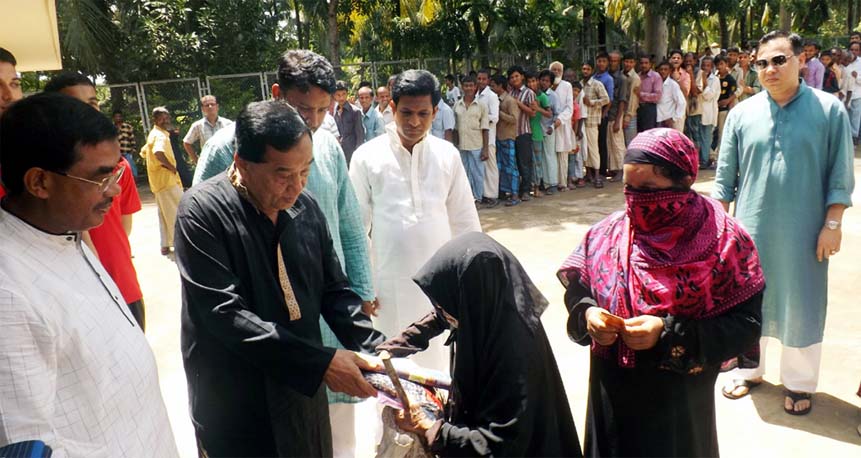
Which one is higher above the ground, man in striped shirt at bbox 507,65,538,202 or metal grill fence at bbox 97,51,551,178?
metal grill fence at bbox 97,51,551,178

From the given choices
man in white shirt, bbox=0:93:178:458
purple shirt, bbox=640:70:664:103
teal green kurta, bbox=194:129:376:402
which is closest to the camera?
man in white shirt, bbox=0:93:178:458

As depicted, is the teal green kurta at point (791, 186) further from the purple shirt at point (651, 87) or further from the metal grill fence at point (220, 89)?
the metal grill fence at point (220, 89)

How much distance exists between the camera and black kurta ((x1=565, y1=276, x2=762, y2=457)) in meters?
1.96

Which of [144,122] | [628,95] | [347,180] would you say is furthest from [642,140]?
[144,122]

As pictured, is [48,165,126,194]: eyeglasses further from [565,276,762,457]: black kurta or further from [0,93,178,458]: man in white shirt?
[565,276,762,457]: black kurta

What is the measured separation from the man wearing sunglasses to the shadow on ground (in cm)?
6

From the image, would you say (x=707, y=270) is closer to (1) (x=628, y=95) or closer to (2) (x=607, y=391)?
(2) (x=607, y=391)

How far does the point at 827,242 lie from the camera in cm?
318

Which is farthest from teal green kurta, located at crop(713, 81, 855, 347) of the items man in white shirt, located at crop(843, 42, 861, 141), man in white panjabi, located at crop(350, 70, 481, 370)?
man in white shirt, located at crop(843, 42, 861, 141)

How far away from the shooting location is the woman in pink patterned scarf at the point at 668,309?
77.5 inches

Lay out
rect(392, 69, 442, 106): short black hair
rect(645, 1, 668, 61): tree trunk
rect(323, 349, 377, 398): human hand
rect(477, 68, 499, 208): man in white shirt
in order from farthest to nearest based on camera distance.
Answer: rect(645, 1, 668, 61): tree trunk
rect(477, 68, 499, 208): man in white shirt
rect(392, 69, 442, 106): short black hair
rect(323, 349, 377, 398): human hand

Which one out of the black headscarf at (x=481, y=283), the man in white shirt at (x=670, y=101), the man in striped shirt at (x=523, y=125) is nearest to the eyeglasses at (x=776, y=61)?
the black headscarf at (x=481, y=283)

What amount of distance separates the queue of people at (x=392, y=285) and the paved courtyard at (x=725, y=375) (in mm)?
182

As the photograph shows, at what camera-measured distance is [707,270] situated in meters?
1.97
